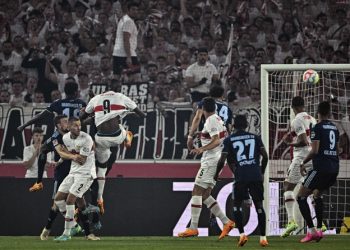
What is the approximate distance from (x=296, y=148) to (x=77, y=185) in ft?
12.5

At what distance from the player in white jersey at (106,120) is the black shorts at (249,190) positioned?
9.56 feet

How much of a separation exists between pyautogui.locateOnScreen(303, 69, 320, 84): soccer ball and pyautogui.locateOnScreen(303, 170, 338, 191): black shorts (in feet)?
7.35

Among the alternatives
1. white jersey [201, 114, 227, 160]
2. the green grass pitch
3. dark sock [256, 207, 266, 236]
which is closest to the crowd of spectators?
white jersey [201, 114, 227, 160]

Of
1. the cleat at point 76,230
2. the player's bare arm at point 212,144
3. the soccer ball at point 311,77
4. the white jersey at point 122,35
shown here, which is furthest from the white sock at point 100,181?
the white jersey at point 122,35

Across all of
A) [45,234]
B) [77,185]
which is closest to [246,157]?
[77,185]

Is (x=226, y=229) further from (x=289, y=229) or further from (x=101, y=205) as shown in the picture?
(x=101, y=205)

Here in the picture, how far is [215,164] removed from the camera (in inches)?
613

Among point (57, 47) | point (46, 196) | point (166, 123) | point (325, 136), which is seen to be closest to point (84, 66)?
point (57, 47)

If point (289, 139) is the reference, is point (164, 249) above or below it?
below

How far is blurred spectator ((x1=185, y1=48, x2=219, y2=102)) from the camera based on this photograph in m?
21.4

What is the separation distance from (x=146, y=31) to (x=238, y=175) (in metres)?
9.97

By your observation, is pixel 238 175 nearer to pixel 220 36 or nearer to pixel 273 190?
pixel 273 190

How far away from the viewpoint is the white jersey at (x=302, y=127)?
15.7 metres

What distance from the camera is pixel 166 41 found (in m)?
23.1
